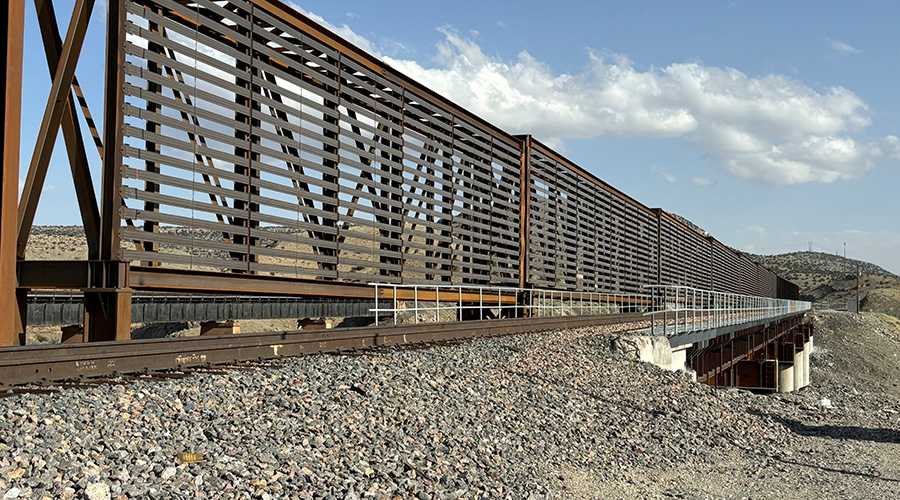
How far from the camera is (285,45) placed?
1359cm

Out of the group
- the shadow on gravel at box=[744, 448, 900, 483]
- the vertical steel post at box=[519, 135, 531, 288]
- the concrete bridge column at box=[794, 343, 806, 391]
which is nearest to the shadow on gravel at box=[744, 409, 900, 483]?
the shadow on gravel at box=[744, 448, 900, 483]

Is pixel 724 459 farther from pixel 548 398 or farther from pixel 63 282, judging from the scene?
pixel 63 282

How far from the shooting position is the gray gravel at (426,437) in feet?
17.7

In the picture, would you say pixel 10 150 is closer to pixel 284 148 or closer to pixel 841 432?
pixel 284 148

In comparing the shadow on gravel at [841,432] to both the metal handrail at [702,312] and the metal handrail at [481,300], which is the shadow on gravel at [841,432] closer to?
the metal handrail at [702,312]

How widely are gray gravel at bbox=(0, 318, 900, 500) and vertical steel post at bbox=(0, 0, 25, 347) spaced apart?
12.1ft

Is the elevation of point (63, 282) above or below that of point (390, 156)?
below

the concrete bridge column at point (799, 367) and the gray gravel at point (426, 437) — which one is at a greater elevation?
the gray gravel at point (426, 437)

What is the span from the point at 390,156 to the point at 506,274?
834cm

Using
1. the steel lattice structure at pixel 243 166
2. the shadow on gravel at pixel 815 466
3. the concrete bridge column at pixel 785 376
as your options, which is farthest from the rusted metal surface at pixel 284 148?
the concrete bridge column at pixel 785 376

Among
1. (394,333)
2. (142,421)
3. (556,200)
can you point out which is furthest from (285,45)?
(556,200)

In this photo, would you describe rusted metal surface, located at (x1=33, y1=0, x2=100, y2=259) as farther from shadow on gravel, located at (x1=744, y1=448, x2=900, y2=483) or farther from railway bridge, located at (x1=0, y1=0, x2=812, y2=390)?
shadow on gravel, located at (x1=744, y1=448, x2=900, y2=483)

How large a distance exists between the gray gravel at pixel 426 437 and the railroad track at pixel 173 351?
657 millimetres

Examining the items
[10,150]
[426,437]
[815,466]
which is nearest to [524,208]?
[815,466]
